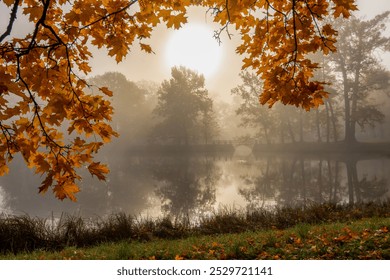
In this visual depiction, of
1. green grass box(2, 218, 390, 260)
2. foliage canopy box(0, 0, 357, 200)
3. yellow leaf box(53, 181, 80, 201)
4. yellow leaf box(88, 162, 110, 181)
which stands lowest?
green grass box(2, 218, 390, 260)

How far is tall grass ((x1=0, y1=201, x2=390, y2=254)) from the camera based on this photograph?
26.6 ft

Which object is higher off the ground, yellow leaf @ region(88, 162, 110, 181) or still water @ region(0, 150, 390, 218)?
yellow leaf @ region(88, 162, 110, 181)

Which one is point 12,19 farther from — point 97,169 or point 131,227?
point 131,227

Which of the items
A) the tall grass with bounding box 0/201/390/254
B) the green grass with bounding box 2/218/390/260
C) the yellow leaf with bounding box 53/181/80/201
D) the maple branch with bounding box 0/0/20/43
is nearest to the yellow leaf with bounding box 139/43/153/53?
the maple branch with bounding box 0/0/20/43

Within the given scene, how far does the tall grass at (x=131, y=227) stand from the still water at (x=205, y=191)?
2035mm

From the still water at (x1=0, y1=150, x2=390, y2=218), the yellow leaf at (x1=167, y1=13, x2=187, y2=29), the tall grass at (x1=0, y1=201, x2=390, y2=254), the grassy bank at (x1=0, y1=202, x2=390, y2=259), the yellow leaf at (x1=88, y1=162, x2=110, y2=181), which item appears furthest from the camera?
the still water at (x1=0, y1=150, x2=390, y2=218)

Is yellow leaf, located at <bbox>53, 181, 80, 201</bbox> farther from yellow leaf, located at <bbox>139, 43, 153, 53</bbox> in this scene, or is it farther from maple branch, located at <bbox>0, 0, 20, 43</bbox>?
yellow leaf, located at <bbox>139, 43, 153, 53</bbox>

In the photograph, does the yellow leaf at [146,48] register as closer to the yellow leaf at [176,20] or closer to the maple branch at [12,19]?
the yellow leaf at [176,20]

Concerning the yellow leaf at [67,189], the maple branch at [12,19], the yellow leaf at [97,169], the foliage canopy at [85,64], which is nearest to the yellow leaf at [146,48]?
the foliage canopy at [85,64]

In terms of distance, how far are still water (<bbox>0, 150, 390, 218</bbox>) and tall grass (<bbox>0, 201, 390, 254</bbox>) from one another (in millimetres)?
2035

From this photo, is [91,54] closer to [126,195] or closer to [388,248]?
[388,248]

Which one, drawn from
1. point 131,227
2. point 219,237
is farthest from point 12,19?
point 131,227

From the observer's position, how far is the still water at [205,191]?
15.7 meters

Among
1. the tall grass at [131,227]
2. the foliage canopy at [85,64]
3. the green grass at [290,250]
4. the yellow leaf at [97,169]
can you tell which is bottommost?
the tall grass at [131,227]
